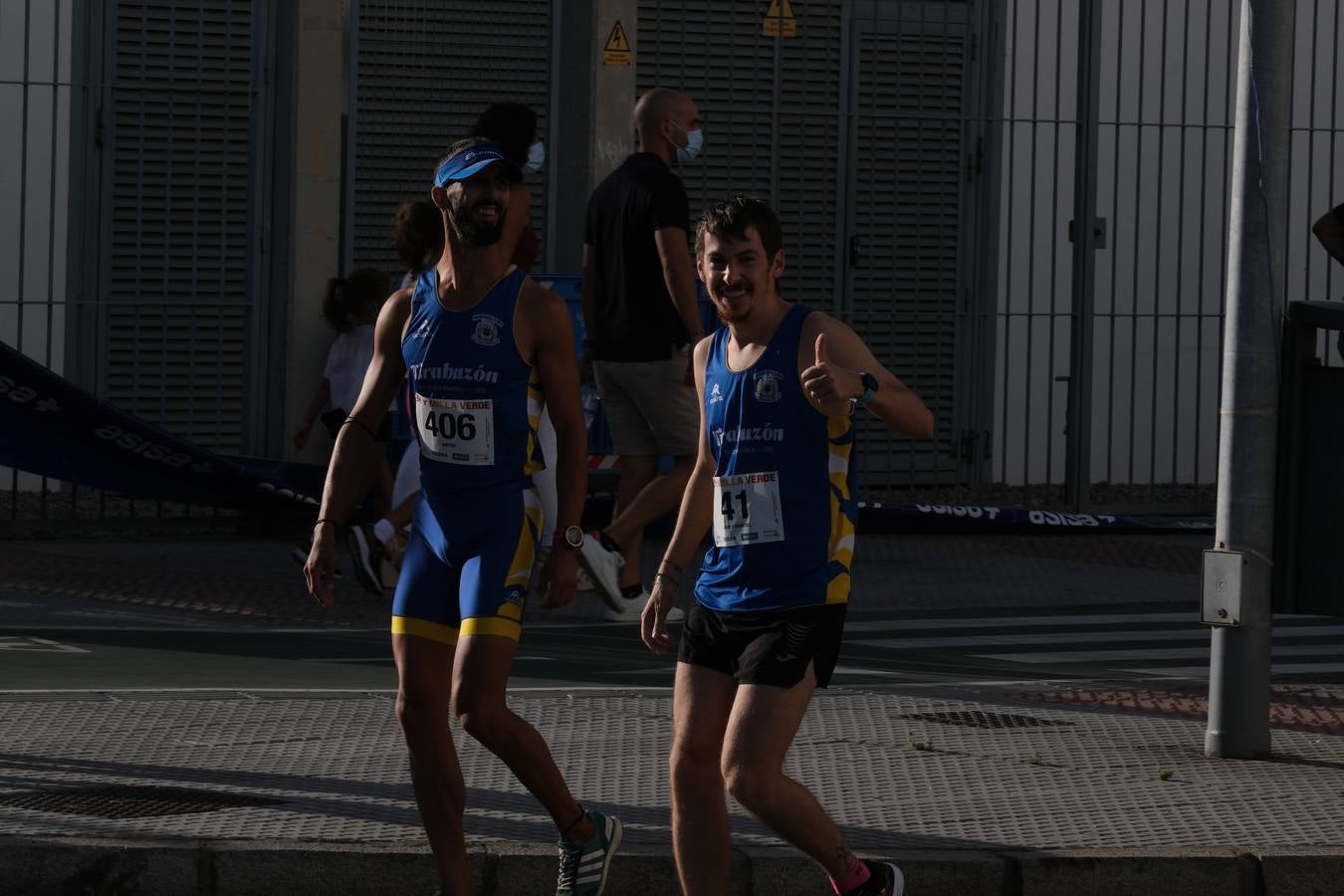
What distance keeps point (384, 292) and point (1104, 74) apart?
6.61m

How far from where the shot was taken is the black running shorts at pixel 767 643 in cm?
538

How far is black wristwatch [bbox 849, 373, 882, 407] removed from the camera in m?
5.35

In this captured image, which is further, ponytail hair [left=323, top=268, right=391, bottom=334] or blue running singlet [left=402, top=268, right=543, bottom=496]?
ponytail hair [left=323, top=268, right=391, bottom=334]

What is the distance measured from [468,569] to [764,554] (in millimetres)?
707

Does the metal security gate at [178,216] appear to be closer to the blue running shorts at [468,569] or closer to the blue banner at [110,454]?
the blue banner at [110,454]

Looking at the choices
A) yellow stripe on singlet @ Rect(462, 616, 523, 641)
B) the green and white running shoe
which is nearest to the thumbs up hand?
yellow stripe on singlet @ Rect(462, 616, 523, 641)

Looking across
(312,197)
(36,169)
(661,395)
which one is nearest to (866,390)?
(661,395)

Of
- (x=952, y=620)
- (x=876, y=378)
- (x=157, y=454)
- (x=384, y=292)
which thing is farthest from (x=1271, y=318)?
(x=157, y=454)

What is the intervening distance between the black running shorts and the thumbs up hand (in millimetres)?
454

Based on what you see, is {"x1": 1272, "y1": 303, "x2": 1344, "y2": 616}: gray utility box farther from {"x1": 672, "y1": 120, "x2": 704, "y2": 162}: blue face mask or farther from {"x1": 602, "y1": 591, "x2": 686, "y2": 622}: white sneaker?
{"x1": 602, "y1": 591, "x2": 686, "y2": 622}: white sneaker

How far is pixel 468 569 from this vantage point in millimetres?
5719

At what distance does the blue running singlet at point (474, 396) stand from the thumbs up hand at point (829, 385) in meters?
0.80

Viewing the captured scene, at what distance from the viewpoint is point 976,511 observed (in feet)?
48.0

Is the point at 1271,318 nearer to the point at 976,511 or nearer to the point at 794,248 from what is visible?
the point at 976,511
